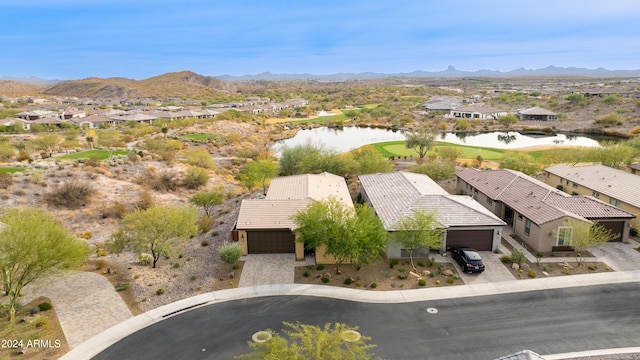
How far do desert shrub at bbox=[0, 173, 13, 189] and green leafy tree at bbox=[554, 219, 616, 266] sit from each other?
48.2 m

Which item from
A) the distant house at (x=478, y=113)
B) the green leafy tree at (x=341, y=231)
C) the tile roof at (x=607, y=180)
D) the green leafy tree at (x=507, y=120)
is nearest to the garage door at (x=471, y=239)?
the green leafy tree at (x=341, y=231)

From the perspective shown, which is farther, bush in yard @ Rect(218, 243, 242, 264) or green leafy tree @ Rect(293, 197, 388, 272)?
bush in yard @ Rect(218, 243, 242, 264)

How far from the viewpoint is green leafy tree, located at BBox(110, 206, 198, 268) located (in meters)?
24.8

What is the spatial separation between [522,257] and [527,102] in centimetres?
14403

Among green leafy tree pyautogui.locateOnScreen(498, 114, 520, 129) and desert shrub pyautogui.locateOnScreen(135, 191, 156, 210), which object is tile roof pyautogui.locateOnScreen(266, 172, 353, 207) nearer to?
desert shrub pyautogui.locateOnScreen(135, 191, 156, 210)

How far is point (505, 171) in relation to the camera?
3881cm

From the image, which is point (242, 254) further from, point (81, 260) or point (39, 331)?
point (39, 331)

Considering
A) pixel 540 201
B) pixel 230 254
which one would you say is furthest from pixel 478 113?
pixel 230 254

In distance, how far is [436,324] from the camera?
19719mm

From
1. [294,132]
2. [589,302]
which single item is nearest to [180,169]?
[589,302]

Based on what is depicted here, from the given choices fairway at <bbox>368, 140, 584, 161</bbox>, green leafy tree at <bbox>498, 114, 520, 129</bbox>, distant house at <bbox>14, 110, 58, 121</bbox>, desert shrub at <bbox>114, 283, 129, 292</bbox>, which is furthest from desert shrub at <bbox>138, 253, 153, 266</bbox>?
green leafy tree at <bbox>498, 114, 520, 129</bbox>

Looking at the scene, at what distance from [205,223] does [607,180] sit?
37470 millimetres

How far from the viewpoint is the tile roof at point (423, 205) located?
27.8m

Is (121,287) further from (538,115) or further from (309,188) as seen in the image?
(538,115)
